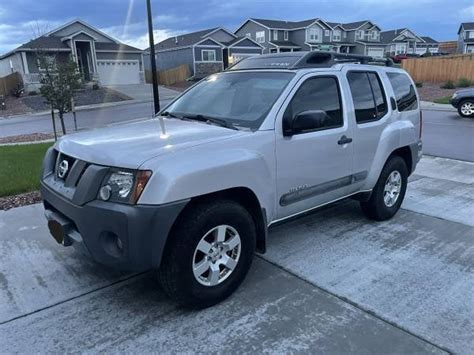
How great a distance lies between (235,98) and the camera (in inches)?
162

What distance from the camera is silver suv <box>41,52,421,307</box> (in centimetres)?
285

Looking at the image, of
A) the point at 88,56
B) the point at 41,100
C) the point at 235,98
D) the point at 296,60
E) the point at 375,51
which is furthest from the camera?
the point at 375,51

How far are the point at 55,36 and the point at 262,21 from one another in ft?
96.2

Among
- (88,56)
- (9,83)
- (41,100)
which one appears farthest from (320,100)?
(88,56)

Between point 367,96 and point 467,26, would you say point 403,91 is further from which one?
point 467,26

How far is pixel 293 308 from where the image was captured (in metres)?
3.27

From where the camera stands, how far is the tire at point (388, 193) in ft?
16.3

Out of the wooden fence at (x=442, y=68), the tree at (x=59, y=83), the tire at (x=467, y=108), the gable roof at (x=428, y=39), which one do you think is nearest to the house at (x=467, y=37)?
the gable roof at (x=428, y=39)

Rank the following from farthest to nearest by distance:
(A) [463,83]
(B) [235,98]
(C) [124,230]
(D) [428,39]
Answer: (D) [428,39]
(A) [463,83]
(B) [235,98]
(C) [124,230]

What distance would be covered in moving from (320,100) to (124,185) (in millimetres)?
2203

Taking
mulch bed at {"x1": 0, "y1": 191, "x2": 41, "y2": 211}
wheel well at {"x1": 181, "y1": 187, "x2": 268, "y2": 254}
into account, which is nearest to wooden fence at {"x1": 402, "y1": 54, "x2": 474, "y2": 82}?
mulch bed at {"x1": 0, "y1": 191, "x2": 41, "y2": 211}

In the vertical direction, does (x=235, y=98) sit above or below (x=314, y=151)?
above

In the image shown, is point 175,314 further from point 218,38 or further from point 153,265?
point 218,38

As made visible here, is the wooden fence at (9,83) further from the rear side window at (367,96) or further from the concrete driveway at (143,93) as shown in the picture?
the rear side window at (367,96)
